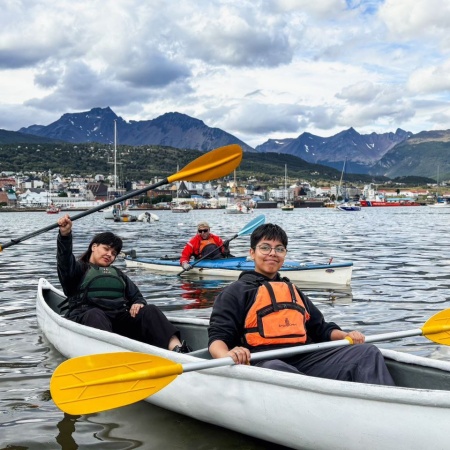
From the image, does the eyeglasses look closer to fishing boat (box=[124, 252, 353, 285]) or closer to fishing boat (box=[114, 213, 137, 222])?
fishing boat (box=[124, 252, 353, 285])

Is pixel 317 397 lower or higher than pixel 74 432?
higher

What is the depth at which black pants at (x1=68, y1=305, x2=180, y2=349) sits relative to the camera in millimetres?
6039

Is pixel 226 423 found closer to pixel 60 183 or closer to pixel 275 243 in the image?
pixel 275 243

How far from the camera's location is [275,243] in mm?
4602

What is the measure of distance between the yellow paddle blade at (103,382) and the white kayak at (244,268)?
28.4 ft

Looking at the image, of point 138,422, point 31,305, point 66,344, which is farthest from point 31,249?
point 138,422

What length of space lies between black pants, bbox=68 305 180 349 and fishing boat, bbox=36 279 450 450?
0.77 meters

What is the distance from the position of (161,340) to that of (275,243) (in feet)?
6.66

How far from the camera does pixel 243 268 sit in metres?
13.5

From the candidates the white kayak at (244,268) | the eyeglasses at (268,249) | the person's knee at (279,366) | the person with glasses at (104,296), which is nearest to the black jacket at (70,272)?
the person with glasses at (104,296)

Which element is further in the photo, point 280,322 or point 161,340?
point 161,340

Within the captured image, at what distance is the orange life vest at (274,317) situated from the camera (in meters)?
4.45

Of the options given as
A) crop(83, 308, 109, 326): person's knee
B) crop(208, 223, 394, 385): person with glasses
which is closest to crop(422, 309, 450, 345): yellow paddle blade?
crop(208, 223, 394, 385): person with glasses

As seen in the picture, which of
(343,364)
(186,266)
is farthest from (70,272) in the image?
(186,266)
